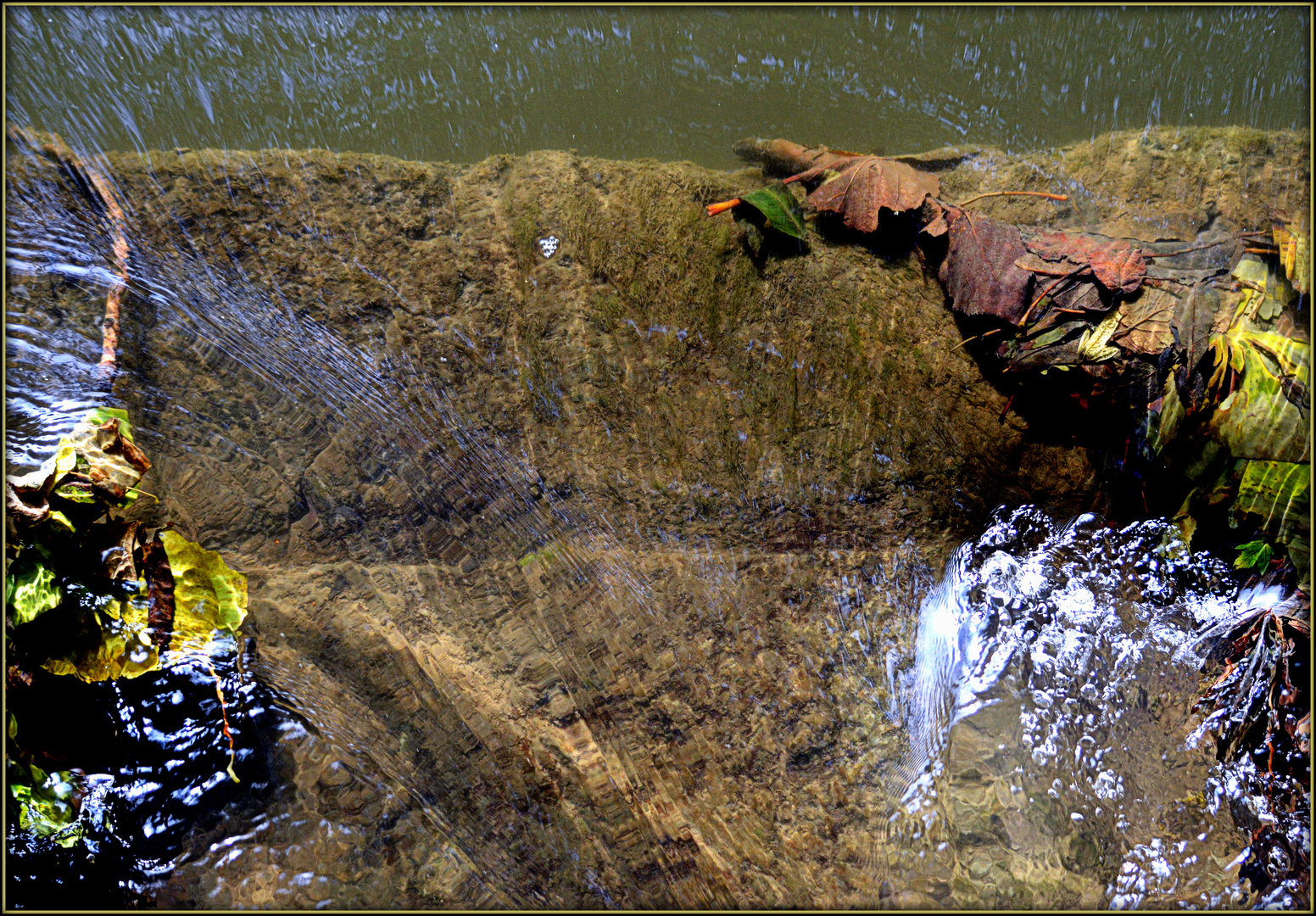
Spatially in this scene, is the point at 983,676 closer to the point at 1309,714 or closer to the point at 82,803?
the point at 1309,714

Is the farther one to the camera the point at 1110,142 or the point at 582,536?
the point at 1110,142

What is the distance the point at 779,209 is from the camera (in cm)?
204

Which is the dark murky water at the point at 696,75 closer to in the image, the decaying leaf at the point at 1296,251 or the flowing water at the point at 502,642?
the flowing water at the point at 502,642

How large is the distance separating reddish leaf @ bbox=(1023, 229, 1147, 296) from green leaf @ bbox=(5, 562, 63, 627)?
247 cm

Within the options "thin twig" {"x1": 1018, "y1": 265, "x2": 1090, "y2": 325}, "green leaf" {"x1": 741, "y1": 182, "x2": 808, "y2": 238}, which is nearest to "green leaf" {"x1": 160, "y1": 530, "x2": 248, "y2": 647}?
"green leaf" {"x1": 741, "y1": 182, "x2": 808, "y2": 238}

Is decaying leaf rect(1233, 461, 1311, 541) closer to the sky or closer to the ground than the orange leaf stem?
closer to the ground

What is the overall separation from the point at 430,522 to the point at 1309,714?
2.11m

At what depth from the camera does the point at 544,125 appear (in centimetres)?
275

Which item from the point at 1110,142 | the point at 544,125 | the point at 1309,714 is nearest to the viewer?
the point at 1309,714

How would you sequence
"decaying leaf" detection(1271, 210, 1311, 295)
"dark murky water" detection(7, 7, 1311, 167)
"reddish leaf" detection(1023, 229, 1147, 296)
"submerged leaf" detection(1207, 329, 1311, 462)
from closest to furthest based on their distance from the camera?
"submerged leaf" detection(1207, 329, 1311, 462) → "decaying leaf" detection(1271, 210, 1311, 295) → "reddish leaf" detection(1023, 229, 1147, 296) → "dark murky water" detection(7, 7, 1311, 167)

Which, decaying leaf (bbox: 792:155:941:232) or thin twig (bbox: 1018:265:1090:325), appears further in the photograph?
decaying leaf (bbox: 792:155:941:232)

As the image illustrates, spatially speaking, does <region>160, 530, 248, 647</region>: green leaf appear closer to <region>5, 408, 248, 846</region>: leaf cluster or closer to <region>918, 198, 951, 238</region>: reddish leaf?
<region>5, 408, 248, 846</region>: leaf cluster

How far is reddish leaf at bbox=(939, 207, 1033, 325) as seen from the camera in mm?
1918

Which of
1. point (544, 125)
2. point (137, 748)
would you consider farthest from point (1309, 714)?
point (544, 125)
